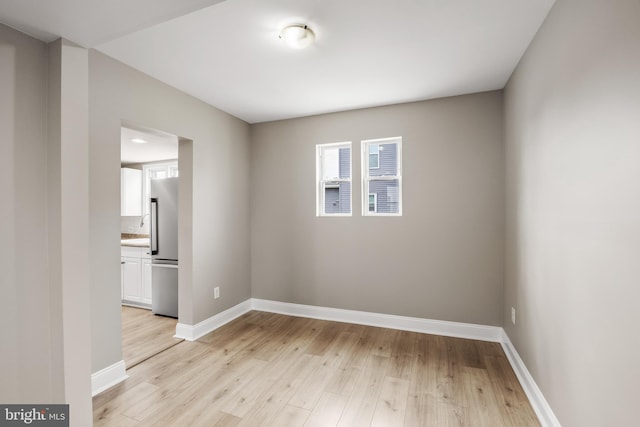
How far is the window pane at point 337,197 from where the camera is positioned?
370 cm

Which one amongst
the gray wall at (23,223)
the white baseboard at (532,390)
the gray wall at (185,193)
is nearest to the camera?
the gray wall at (23,223)

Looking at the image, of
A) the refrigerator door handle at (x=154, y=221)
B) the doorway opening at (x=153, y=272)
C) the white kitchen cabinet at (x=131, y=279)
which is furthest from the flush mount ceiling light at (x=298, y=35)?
the white kitchen cabinet at (x=131, y=279)

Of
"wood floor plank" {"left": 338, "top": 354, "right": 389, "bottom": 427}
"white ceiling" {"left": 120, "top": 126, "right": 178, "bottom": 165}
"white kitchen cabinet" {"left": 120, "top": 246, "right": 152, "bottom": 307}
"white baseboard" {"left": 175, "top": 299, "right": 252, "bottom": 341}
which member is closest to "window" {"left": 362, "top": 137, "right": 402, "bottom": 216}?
"wood floor plank" {"left": 338, "top": 354, "right": 389, "bottom": 427}

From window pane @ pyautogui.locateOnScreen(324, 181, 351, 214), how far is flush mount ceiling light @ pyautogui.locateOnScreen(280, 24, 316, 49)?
6.27 ft

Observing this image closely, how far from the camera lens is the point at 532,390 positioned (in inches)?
80.1

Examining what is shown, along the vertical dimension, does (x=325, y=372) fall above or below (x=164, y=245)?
below

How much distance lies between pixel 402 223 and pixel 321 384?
6.31 ft

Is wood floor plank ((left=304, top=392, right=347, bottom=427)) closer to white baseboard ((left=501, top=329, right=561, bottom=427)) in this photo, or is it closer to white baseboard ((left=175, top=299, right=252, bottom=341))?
white baseboard ((left=501, top=329, right=561, bottom=427))

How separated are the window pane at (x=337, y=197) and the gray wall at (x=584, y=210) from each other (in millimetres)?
1934

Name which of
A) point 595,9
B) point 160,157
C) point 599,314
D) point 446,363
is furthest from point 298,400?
point 160,157

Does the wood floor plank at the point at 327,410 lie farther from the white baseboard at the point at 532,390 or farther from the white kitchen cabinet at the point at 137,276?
the white kitchen cabinet at the point at 137,276

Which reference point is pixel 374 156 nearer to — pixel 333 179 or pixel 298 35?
pixel 333 179

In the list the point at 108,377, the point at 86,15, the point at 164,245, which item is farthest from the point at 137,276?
the point at 86,15

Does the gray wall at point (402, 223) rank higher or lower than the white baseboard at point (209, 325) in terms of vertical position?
higher
